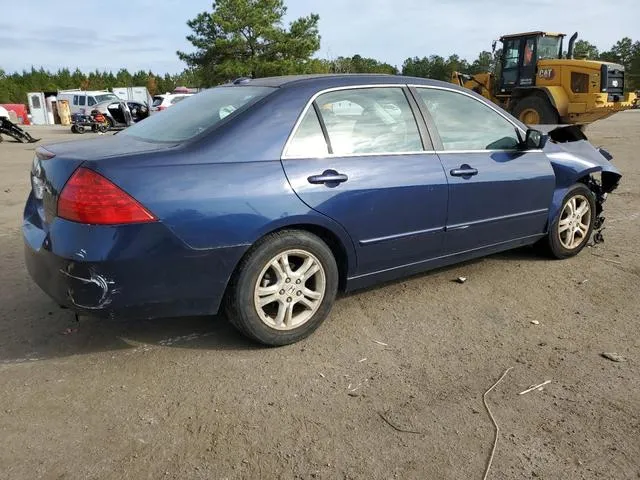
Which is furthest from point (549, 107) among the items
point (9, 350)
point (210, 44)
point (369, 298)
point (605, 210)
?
point (210, 44)

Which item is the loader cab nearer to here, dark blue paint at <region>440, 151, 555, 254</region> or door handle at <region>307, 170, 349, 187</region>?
dark blue paint at <region>440, 151, 555, 254</region>

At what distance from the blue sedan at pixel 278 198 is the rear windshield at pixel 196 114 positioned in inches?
0.6

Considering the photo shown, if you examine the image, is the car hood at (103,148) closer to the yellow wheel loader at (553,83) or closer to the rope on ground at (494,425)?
the rope on ground at (494,425)

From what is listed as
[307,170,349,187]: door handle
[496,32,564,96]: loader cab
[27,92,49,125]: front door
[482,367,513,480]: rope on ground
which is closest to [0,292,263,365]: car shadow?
[307,170,349,187]: door handle

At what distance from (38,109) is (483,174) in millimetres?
45421

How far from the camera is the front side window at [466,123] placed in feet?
13.1

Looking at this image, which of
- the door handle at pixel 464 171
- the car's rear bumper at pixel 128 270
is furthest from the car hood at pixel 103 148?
the door handle at pixel 464 171

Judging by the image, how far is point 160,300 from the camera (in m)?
2.96

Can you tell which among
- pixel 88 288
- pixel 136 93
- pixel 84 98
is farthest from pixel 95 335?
pixel 136 93

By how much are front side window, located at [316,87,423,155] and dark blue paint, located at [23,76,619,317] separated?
3.3 inches

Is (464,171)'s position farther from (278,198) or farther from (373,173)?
(278,198)

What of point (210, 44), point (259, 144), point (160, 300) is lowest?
point (160, 300)

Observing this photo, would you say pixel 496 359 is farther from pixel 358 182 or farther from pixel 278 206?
pixel 278 206

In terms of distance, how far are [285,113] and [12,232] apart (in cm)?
424
